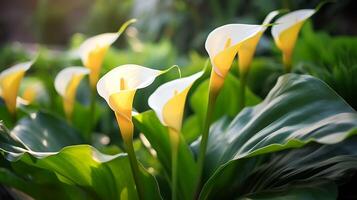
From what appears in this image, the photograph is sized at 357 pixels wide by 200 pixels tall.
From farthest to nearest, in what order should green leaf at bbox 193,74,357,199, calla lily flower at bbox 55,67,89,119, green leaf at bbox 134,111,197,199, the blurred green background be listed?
the blurred green background < calla lily flower at bbox 55,67,89,119 < green leaf at bbox 134,111,197,199 < green leaf at bbox 193,74,357,199

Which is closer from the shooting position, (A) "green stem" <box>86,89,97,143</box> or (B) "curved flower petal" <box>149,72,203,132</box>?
(B) "curved flower petal" <box>149,72,203,132</box>

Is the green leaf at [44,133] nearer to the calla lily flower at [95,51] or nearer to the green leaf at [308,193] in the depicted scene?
the calla lily flower at [95,51]

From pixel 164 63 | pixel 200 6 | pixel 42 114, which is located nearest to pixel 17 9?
pixel 200 6

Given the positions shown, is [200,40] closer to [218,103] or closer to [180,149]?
[218,103]

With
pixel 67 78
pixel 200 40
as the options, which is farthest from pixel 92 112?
pixel 200 40

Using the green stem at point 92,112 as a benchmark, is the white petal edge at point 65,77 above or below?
above

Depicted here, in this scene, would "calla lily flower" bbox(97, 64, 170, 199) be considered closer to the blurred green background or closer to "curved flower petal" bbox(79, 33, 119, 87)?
"curved flower petal" bbox(79, 33, 119, 87)

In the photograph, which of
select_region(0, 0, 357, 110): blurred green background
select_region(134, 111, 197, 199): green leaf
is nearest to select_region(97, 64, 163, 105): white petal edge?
select_region(134, 111, 197, 199): green leaf

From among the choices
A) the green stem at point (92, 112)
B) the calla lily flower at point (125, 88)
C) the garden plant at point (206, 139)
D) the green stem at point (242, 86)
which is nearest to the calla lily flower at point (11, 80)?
the garden plant at point (206, 139)
